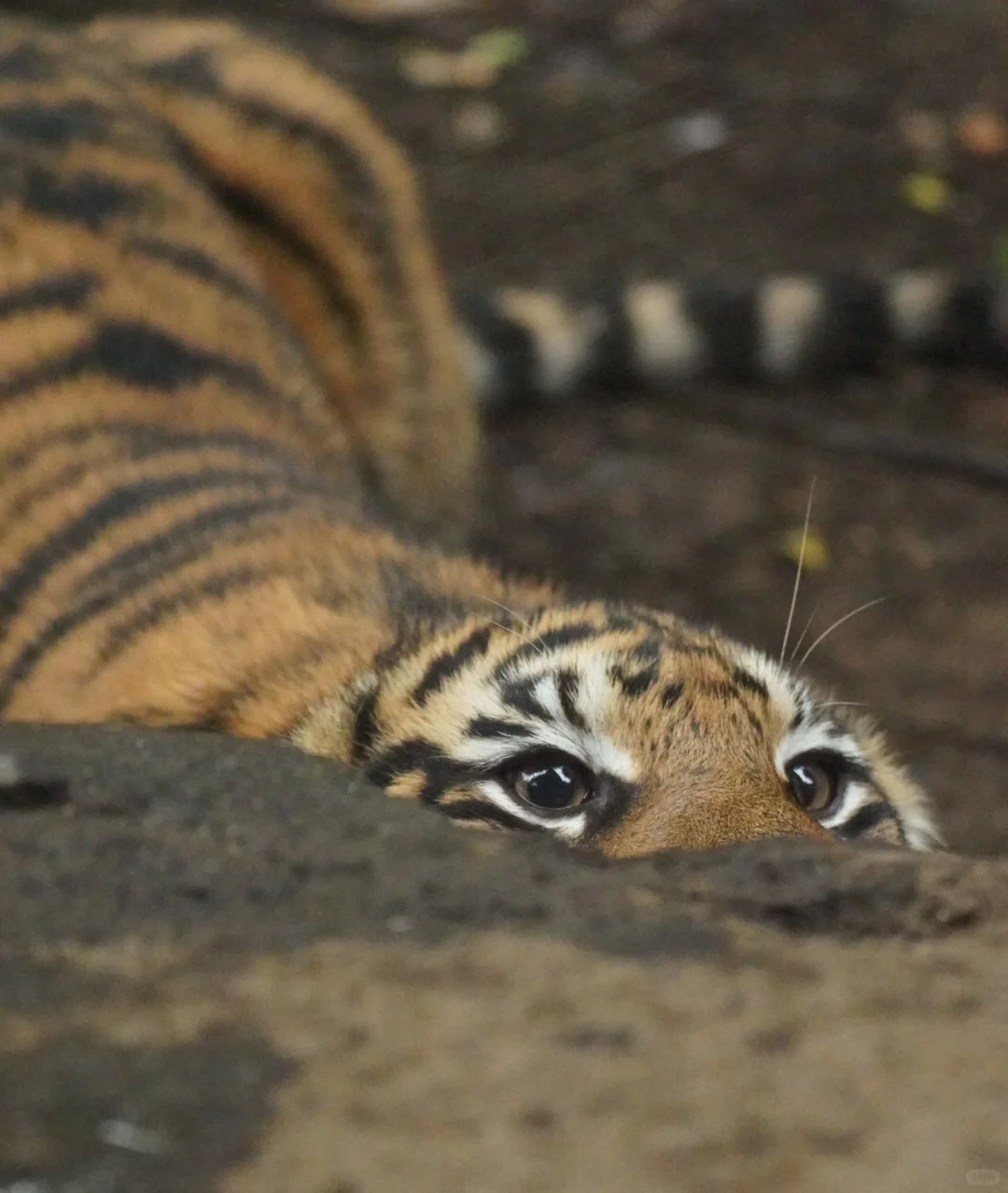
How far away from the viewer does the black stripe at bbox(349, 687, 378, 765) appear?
1630 mm

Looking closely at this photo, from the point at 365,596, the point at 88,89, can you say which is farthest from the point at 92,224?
the point at 365,596

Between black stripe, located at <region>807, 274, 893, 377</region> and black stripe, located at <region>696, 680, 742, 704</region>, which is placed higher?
black stripe, located at <region>807, 274, 893, 377</region>

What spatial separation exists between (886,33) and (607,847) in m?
4.13

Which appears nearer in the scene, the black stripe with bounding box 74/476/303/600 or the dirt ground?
the dirt ground

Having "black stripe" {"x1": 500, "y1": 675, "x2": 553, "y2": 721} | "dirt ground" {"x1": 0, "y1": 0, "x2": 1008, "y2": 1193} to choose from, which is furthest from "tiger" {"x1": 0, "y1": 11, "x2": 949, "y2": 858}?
"dirt ground" {"x1": 0, "y1": 0, "x2": 1008, "y2": 1193}

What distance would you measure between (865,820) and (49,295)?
154 centimetres

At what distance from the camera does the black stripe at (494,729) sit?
1531 mm

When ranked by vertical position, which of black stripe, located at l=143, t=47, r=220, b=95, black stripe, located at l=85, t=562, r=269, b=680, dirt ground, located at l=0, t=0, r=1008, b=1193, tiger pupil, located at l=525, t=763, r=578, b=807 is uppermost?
black stripe, located at l=143, t=47, r=220, b=95

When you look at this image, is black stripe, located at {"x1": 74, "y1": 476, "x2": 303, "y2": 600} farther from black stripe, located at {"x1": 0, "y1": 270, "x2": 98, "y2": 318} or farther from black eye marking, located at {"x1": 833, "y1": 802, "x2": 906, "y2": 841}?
black eye marking, located at {"x1": 833, "y1": 802, "x2": 906, "y2": 841}

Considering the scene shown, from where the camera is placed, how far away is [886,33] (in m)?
4.86

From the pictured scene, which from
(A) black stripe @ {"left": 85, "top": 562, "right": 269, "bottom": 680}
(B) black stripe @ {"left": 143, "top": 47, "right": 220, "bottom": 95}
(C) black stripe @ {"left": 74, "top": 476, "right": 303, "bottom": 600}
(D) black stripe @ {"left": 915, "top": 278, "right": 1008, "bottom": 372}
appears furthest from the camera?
(D) black stripe @ {"left": 915, "top": 278, "right": 1008, "bottom": 372}

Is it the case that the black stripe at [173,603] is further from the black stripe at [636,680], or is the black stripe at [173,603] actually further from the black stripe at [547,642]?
the black stripe at [636,680]

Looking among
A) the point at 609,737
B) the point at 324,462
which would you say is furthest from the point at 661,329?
the point at 609,737

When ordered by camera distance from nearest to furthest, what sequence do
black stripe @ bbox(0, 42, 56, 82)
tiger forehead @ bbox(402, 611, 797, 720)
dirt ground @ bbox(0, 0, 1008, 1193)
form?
1. dirt ground @ bbox(0, 0, 1008, 1193)
2. tiger forehead @ bbox(402, 611, 797, 720)
3. black stripe @ bbox(0, 42, 56, 82)
